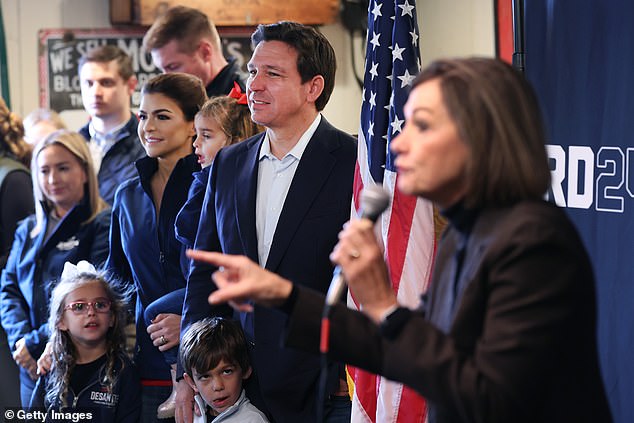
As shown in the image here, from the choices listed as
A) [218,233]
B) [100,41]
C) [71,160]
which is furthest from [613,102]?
[100,41]

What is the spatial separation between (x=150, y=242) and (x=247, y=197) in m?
0.69

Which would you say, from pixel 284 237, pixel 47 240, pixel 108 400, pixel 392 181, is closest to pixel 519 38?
pixel 392 181

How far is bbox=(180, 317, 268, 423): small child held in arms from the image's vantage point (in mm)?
3004

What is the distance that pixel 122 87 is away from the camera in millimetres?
5387

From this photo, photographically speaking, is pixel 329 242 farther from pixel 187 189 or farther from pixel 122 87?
pixel 122 87

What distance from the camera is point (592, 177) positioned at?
9.00 ft

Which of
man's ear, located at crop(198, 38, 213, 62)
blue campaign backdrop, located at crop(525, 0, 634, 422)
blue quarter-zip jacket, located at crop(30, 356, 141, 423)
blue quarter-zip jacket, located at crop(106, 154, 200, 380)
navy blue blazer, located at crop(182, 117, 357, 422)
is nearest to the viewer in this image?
blue campaign backdrop, located at crop(525, 0, 634, 422)

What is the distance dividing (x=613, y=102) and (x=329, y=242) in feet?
2.82

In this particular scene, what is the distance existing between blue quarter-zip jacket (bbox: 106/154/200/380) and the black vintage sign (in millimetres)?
3225

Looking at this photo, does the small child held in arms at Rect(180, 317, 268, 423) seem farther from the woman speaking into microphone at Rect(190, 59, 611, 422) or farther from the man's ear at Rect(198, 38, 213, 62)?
the man's ear at Rect(198, 38, 213, 62)

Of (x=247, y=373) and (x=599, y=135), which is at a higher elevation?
(x=599, y=135)

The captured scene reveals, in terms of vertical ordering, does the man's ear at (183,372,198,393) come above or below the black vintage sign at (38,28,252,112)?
below

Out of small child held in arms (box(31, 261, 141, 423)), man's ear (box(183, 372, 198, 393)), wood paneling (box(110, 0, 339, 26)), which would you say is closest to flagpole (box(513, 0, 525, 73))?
man's ear (box(183, 372, 198, 393))

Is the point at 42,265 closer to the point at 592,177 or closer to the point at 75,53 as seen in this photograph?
the point at 592,177
